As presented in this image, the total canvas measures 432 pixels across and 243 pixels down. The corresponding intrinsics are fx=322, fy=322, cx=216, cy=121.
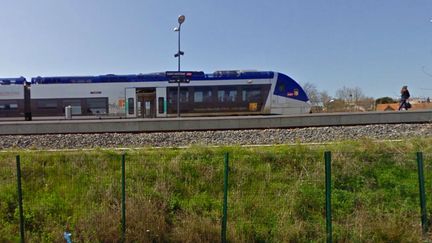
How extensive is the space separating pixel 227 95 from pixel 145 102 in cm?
677

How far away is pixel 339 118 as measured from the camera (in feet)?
53.0

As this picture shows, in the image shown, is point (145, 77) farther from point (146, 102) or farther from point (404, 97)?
point (404, 97)

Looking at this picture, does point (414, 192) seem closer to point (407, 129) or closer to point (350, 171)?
point (350, 171)

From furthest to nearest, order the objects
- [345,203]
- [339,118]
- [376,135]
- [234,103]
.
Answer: [234,103] → [339,118] → [376,135] → [345,203]

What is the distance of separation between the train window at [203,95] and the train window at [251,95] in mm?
2729

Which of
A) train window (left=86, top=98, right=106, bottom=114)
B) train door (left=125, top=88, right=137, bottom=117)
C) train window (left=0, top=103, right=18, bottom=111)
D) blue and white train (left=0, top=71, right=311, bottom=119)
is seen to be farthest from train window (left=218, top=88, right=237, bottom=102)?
train window (left=0, top=103, right=18, bottom=111)

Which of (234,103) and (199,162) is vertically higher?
(234,103)

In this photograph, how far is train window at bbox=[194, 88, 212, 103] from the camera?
25.9 metres

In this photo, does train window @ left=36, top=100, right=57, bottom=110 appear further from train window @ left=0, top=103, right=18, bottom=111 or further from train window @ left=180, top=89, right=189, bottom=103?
train window @ left=180, top=89, right=189, bottom=103

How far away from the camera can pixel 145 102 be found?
26.5 metres

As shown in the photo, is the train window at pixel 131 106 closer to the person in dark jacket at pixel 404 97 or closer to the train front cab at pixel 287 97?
the train front cab at pixel 287 97

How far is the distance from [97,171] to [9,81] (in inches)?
911

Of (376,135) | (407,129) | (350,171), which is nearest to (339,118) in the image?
(376,135)

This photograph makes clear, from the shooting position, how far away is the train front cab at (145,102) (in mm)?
25844
